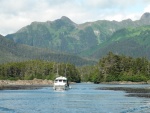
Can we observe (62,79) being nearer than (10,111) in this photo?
No

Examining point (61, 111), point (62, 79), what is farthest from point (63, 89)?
point (61, 111)

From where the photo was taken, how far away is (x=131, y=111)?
73.1 m

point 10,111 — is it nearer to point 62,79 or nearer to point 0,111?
point 0,111

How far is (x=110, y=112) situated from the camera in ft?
233

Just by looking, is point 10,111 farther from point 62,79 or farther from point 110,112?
point 62,79

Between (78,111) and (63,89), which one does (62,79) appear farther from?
(78,111)

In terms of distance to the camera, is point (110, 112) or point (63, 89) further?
point (63, 89)

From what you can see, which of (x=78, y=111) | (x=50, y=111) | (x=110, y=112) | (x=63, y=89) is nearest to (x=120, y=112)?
(x=110, y=112)

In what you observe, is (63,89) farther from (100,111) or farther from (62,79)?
(100,111)

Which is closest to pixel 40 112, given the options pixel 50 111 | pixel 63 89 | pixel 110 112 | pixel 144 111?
pixel 50 111

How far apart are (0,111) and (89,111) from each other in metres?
15.8

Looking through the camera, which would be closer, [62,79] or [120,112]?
[120,112]

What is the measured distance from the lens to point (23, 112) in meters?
71.2

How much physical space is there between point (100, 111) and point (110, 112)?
271 cm
